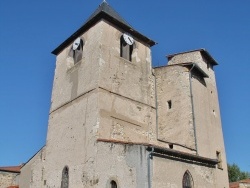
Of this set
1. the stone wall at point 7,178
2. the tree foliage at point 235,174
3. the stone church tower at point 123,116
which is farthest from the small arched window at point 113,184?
the tree foliage at point 235,174

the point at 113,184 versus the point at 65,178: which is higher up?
the point at 65,178

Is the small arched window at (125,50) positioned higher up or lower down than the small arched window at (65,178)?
higher up

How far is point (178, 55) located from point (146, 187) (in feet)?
34.8

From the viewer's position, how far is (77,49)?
58.1 ft

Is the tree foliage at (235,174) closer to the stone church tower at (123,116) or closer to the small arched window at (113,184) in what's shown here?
the stone church tower at (123,116)

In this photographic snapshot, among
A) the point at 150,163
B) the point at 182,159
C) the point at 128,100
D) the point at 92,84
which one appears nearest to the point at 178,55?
the point at 128,100

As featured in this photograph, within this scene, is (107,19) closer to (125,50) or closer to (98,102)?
(125,50)

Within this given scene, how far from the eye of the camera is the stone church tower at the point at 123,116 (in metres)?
12.4

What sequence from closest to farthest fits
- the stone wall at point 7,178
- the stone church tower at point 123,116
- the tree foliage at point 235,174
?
the stone church tower at point 123,116, the stone wall at point 7,178, the tree foliage at point 235,174

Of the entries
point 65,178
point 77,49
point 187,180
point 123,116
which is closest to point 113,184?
point 187,180

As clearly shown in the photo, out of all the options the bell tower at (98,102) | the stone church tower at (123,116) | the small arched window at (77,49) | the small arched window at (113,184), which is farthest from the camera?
the small arched window at (77,49)

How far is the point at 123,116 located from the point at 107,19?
550 cm

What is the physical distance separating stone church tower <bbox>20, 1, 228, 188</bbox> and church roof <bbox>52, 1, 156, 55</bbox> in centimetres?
6

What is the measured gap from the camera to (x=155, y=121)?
1662 centimetres
